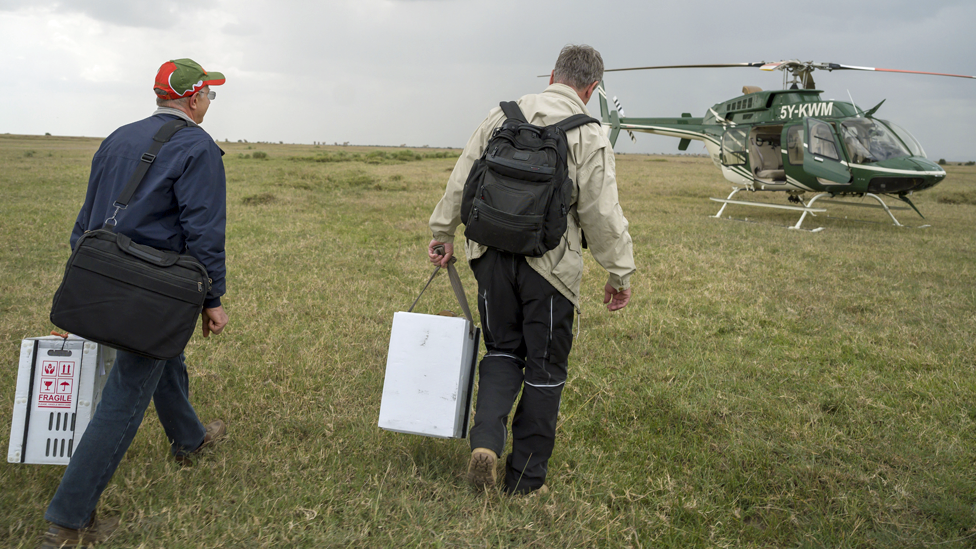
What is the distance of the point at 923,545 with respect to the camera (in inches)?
100

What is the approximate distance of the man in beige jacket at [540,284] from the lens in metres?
2.59

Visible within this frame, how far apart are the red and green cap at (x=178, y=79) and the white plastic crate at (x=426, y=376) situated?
130 centimetres

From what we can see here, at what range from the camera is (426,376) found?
2.71 meters

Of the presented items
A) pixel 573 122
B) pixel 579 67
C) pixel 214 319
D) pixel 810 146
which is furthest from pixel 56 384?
pixel 810 146

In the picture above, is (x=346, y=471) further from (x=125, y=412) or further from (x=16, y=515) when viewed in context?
(x=16, y=515)

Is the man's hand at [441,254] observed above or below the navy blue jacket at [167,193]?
below

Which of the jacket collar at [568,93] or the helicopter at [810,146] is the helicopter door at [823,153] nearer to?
the helicopter at [810,146]

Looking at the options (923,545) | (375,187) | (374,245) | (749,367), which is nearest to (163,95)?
(923,545)

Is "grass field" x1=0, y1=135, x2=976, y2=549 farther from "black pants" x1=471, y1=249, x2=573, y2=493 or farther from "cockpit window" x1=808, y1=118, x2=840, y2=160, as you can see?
"cockpit window" x1=808, y1=118, x2=840, y2=160

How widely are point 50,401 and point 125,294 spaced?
2.92 ft

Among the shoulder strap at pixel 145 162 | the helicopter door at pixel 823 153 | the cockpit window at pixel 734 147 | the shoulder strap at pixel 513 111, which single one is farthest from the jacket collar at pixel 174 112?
the cockpit window at pixel 734 147

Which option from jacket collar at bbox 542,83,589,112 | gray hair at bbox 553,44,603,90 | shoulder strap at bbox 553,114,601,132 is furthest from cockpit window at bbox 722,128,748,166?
shoulder strap at bbox 553,114,601,132

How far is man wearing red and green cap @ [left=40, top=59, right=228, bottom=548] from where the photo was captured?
7.30 feet

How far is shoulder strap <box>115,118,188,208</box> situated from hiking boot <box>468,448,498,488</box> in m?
1.71
